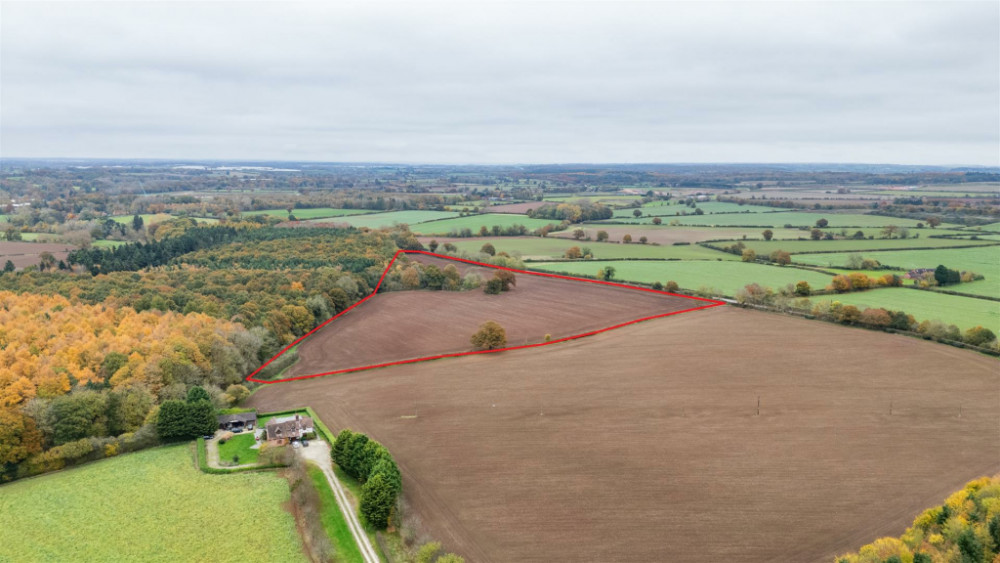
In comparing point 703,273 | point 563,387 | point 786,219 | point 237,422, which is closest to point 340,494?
point 237,422

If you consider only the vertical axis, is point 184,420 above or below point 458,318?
below

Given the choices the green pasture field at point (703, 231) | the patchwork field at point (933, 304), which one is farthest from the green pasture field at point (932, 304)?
the green pasture field at point (703, 231)

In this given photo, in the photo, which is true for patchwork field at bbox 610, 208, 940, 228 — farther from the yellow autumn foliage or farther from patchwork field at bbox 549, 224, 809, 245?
the yellow autumn foliage

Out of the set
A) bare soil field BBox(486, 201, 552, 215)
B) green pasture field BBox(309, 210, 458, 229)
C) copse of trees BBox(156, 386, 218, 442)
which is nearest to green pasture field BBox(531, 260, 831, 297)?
green pasture field BBox(309, 210, 458, 229)

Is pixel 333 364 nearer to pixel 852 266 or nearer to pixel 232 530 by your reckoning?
pixel 232 530

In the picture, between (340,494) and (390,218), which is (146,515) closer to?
(340,494)

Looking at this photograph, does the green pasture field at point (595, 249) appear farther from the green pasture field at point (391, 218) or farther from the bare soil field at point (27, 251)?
the bare soil field at point (27, 251)

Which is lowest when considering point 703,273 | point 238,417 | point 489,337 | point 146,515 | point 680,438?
point 146,515

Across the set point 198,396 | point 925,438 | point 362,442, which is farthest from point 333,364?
point 925,438
